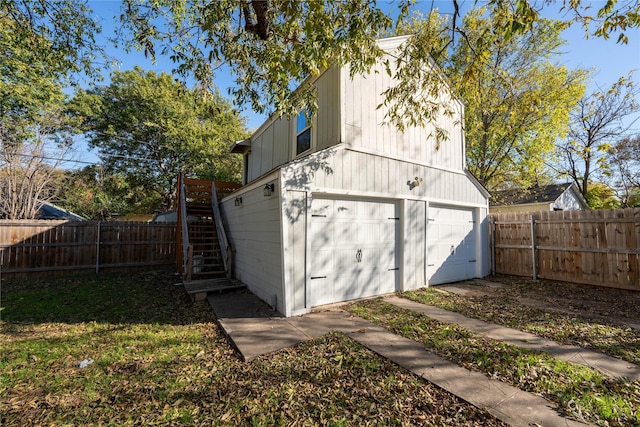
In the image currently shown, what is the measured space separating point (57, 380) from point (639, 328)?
7550 mm

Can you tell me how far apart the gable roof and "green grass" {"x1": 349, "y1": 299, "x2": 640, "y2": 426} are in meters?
14.0

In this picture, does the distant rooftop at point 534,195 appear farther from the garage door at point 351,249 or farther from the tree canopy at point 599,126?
the garage door at point 351,249

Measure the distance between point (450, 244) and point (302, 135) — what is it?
495 centimetres

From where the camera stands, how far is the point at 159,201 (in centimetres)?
2073

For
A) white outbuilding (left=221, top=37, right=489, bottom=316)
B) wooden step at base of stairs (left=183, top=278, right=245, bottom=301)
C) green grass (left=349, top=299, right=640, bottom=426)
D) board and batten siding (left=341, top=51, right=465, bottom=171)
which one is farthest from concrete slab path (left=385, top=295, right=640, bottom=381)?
wooden step at base of stairs (left=183, top=278, right=245, bottom=301)

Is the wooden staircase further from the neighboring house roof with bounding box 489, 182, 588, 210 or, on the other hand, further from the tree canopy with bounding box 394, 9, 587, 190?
the neighboring house roof with bounding box 489, 182, 588, 210

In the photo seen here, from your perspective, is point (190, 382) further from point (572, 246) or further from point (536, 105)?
point (536, 105)

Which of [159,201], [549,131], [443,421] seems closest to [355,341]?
[443,421]

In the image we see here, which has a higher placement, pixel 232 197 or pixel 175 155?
pixel 175 155

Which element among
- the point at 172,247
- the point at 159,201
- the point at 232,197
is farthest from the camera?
the point at 159,201

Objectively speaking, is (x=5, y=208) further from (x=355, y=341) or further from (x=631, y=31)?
(x=631, y=31)

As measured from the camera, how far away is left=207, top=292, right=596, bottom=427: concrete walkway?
86.0 inches

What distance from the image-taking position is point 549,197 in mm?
16406

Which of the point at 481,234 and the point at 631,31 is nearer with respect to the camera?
the point at 631,31
